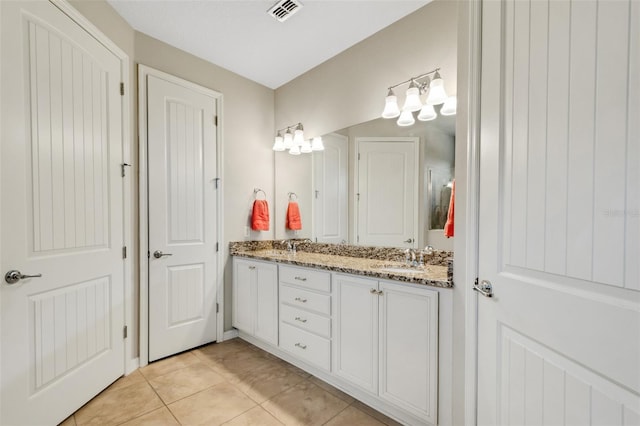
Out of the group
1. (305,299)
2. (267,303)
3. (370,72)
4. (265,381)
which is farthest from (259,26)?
(265,381)

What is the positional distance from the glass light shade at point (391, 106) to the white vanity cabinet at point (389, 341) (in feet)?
3.95

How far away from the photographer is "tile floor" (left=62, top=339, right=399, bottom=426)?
1.65 meters

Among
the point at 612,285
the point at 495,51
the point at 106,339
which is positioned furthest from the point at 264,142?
the point at 612,285

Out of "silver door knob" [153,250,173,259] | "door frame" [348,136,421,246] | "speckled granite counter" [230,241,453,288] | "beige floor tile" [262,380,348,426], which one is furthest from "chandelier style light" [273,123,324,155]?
"beige floor tile" [262,380,348,426]

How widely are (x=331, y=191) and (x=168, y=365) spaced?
2021mm

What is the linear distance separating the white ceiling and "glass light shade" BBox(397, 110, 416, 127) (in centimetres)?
74

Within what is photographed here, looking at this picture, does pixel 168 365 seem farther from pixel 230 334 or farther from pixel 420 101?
pixel 420 101

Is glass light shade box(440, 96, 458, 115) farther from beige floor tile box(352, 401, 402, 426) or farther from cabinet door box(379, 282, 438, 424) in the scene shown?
beige floor tile box(352, 401, 402, 426)

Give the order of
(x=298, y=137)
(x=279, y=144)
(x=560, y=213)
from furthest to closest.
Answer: (x=279, y=144) < (x=298, y=137) < (x=560, y=213)

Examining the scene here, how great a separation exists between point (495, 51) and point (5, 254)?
2.38 meters

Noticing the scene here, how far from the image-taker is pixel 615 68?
0.70 meters

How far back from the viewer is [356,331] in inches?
69.2

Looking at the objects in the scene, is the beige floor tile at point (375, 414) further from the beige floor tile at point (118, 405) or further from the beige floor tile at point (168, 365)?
the beige floor tile at point (168, 365)

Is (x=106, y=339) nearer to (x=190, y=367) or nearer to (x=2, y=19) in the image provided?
(x=190, y=367)
